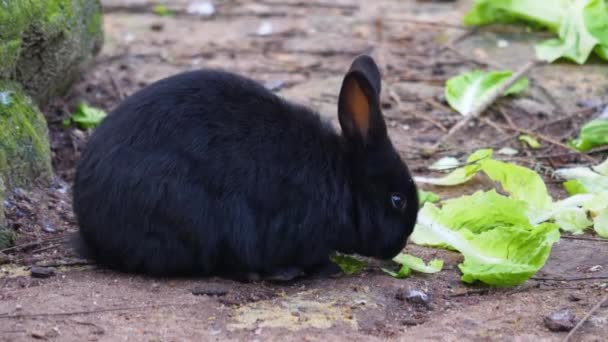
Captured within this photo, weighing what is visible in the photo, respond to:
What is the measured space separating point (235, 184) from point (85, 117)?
2238mm

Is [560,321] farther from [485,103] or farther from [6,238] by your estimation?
[485,103]

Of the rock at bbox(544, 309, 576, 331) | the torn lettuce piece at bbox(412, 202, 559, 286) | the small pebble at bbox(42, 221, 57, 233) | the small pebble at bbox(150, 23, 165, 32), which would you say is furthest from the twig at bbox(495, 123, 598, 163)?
the small pebble at bbox(150, 23, 165, 32)

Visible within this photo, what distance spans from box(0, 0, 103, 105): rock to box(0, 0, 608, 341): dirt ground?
1.22ft

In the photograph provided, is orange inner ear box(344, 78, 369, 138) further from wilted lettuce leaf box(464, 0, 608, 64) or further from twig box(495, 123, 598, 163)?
wilted lettuce leaf box(464, 0, 608, 64)

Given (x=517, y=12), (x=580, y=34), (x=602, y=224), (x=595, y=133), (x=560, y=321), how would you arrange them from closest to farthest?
(x=560, y=321), (x=602, y=224), (x=595, y=133), (x=580, y=34), (x=517, y=12)

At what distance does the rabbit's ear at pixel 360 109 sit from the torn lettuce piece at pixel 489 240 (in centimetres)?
63

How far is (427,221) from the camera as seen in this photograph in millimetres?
5051

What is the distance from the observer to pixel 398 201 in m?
4.67

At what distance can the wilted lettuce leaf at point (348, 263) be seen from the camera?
186 inches

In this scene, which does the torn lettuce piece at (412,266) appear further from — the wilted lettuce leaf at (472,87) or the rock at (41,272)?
the wilted lettuce leaf at (472,87)

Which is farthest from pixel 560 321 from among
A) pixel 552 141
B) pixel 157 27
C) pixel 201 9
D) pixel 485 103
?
pixel 201 9

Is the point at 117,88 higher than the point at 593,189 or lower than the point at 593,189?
higher

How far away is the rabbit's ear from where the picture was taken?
439cm

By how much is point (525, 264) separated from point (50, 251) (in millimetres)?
2069
